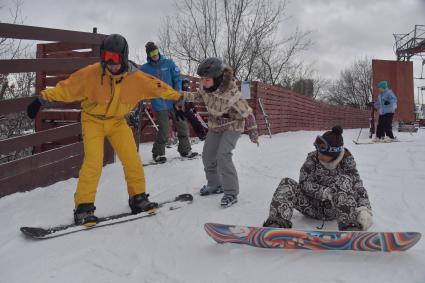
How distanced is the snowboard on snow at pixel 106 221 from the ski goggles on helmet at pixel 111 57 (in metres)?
1.49

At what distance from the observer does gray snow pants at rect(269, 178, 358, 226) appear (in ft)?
10.4

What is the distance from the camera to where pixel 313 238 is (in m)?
2.88

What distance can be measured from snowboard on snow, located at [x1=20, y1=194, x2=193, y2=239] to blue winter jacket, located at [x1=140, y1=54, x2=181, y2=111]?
2531mm

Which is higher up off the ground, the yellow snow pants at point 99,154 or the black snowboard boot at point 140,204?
the yellow snow pants at point 99,154

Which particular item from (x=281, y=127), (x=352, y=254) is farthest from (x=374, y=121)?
(x=352, y=254)

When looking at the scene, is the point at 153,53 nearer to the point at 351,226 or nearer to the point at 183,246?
the point at 183,246

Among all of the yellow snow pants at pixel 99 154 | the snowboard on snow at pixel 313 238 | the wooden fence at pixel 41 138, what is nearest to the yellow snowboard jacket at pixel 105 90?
the yellow snow pants at pixel 99 154

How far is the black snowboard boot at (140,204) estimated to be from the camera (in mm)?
4006

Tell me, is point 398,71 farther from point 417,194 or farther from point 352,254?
point 352,254

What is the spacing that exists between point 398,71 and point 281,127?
8213 mm

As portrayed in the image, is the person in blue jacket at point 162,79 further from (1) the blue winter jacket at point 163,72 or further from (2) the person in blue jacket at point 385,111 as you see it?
(2) the person in blue jacket at point 385,111

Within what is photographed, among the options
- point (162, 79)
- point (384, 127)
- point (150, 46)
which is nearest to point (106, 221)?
point (162, 79)

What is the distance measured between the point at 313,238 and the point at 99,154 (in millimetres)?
2127

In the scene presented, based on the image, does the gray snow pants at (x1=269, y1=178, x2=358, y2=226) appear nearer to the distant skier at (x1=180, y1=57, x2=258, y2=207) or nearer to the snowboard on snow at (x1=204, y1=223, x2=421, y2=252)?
the snowboard on snow at (x1=204, y1=223, x2=421, y2=252)
